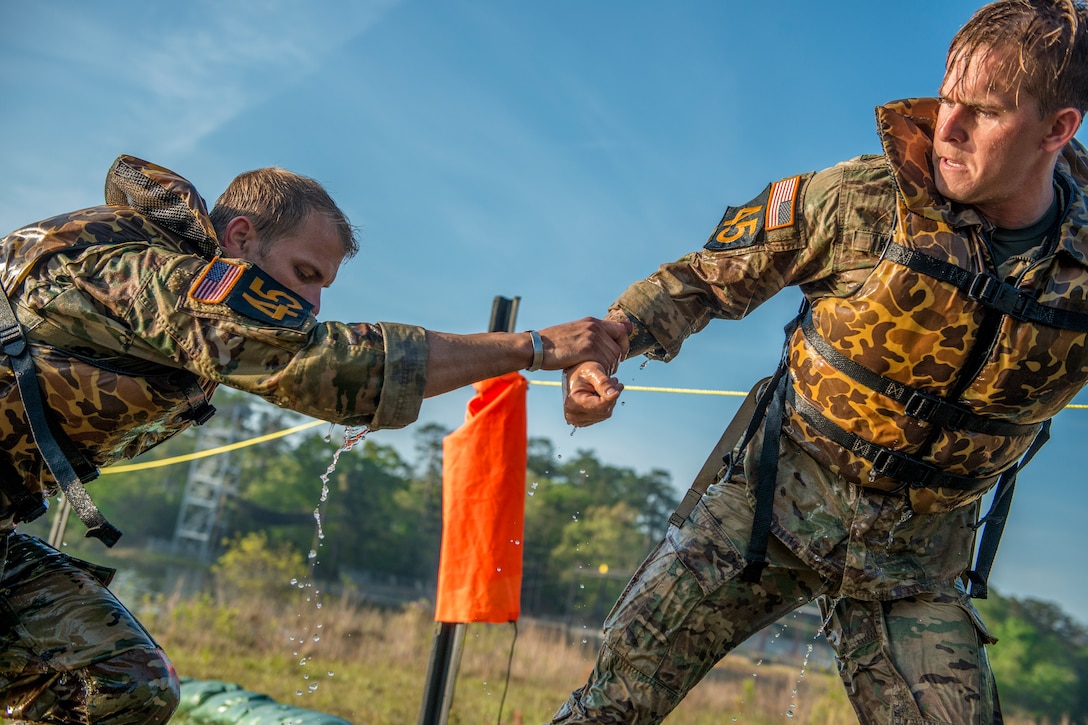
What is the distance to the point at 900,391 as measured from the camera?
2.87 meters

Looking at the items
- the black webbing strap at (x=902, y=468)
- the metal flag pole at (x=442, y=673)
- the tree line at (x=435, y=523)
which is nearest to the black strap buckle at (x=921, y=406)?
the black webbing strap at (x=902, y=468)

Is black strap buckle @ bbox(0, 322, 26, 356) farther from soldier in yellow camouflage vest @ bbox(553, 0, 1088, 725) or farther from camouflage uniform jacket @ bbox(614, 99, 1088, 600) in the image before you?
camouflage uniform jacket @ bbox(614, 99, 1088, 600)

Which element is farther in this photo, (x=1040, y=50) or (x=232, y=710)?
(x=232, y=710)

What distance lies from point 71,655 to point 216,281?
140cm

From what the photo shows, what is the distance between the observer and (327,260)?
3344 mm

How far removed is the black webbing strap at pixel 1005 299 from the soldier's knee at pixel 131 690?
2778 millimetres

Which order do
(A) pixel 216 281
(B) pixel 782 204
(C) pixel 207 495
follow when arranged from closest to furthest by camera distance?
(A) pixel 216 281
(B) pixel 782 204
(C) pixel 207 495

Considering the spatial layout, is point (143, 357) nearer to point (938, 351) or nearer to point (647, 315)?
point (647, 315)

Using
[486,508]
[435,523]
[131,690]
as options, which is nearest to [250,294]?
[131,690]

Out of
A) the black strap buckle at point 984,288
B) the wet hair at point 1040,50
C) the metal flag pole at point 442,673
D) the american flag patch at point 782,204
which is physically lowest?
the metal flag pole at point 442,673

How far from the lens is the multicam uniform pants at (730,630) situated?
2912mm

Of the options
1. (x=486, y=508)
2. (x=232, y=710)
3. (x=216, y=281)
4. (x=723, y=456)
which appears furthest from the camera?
(x=232, y=710)

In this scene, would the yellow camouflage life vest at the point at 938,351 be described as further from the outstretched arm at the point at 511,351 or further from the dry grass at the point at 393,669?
the dry grass at the point at 393,669

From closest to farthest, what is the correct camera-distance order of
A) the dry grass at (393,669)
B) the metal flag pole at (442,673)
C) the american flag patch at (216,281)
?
the american flag patch at (216,281)
the metal flag pole at (442,673)
the dry grass at (393,669)
